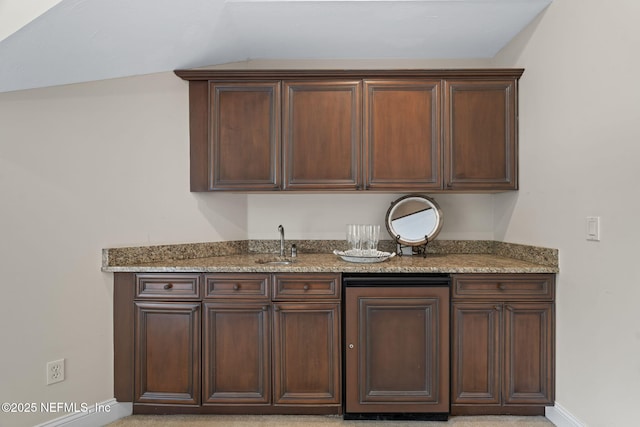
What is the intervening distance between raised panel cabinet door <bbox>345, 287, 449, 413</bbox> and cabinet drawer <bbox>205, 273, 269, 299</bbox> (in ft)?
1.84

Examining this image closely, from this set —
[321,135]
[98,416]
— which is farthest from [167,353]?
[321,135]

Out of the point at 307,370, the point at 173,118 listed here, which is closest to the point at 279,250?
the point at 307,370

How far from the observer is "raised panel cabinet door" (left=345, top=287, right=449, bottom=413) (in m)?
2.21

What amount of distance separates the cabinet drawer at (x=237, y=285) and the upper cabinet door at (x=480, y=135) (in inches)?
56.1

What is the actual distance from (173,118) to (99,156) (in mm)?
552

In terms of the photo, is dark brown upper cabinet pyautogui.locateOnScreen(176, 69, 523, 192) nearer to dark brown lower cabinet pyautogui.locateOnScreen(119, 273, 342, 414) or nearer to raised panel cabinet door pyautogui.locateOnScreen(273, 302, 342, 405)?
dark brown lower cabinet pyautogui.locateOnScreen(119, 273, 342, 414)

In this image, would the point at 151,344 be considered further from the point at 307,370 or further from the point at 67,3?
the point at 67,3

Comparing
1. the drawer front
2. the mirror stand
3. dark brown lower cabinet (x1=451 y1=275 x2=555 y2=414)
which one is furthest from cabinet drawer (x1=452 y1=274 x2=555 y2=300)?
the drawer front

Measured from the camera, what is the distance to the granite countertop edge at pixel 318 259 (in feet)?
7.35

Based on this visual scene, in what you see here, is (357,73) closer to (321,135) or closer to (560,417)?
(321,135)

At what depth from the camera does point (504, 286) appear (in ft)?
7.34

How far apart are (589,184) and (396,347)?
137 cm

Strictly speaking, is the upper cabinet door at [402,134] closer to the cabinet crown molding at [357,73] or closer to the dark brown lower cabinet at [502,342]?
the cabinet crown molding at [357,73]

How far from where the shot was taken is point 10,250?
1.95 metres
